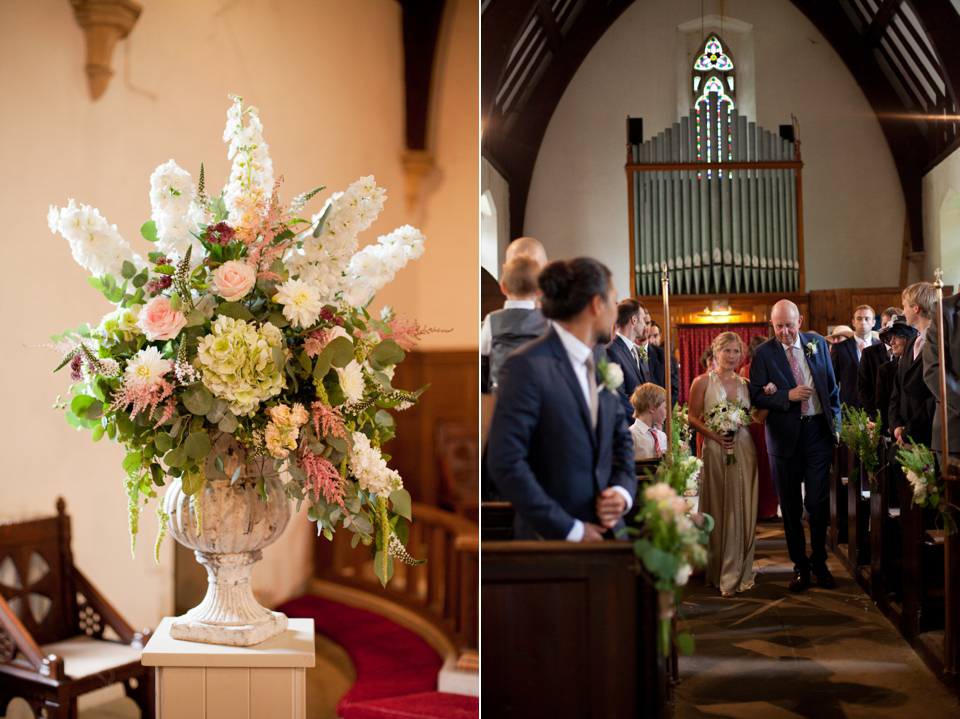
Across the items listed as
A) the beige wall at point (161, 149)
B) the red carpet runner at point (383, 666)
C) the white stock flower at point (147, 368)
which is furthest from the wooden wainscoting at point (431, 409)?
the white stock flower at point (147, 368)

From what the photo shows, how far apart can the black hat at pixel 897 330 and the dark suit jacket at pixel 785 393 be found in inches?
4.1

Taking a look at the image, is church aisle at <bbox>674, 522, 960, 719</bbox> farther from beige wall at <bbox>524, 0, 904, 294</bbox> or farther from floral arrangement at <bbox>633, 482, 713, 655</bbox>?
beige wall at <bbox>524, 0, 904, 294</bbox>

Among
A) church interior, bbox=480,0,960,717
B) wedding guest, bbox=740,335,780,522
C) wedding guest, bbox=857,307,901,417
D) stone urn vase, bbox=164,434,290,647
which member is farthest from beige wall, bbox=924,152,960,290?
stone urn vase, bbox=164,434,290,647

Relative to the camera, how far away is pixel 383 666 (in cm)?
191

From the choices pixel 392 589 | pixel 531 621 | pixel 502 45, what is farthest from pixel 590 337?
pixel 392 589

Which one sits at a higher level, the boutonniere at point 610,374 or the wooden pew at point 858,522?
the boutonniere at point 610,374

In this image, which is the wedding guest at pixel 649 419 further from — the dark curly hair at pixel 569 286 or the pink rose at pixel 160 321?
the pink rose at pixel 160 321

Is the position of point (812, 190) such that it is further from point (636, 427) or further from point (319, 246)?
point (319, 246)

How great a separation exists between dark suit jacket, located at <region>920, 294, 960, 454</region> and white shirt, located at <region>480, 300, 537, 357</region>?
807 mm

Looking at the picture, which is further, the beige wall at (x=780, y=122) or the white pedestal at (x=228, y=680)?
the white pedestal at (x=228, y=680)

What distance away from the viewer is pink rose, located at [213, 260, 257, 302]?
1.38 meters

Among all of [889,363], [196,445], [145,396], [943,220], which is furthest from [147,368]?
[943,220]

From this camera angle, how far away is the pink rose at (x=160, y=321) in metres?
1.37

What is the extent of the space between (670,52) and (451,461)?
1104 mm
